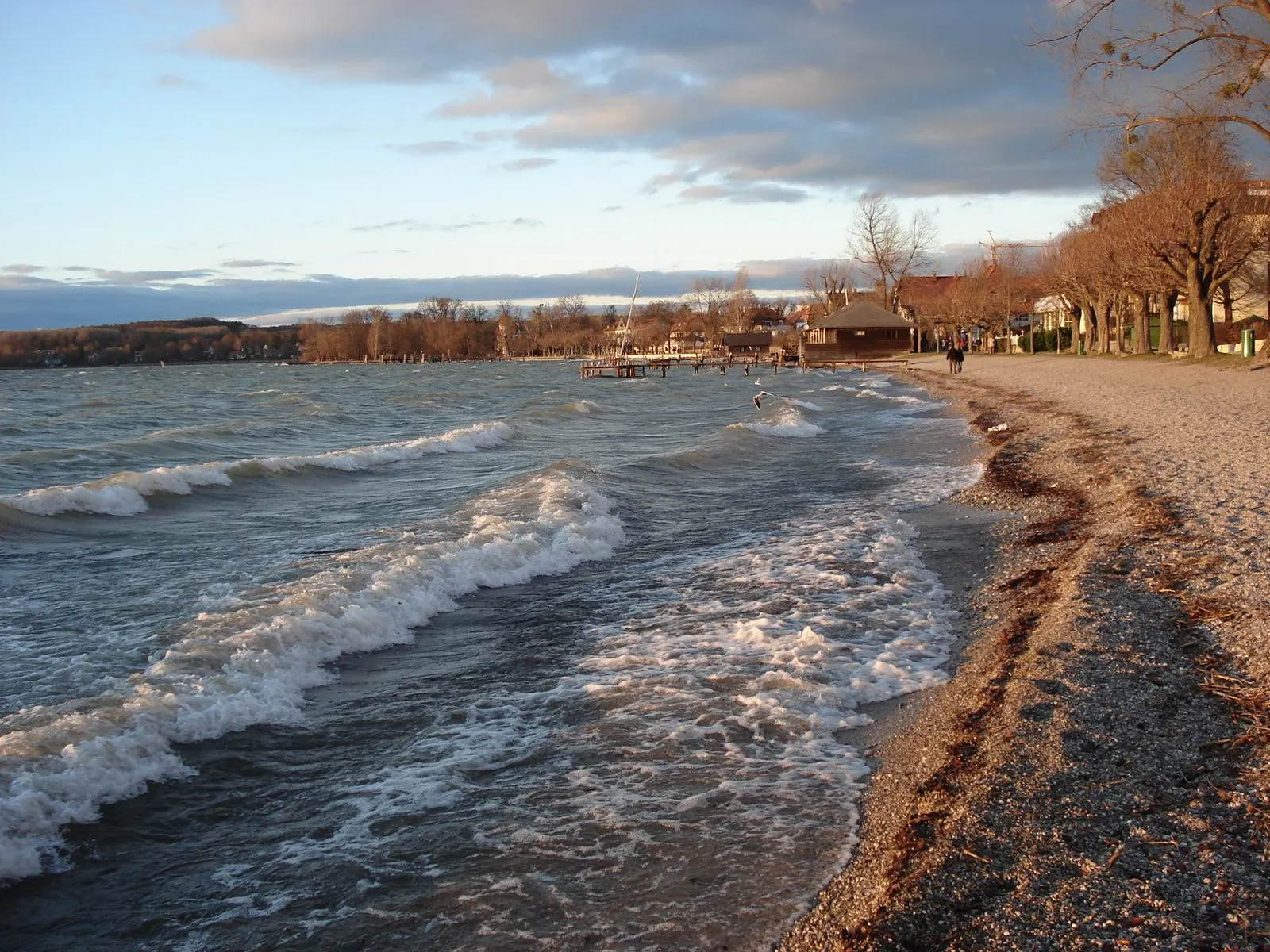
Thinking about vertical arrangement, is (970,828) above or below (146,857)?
above

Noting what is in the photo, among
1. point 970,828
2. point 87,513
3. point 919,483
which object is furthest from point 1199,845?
point 87,513

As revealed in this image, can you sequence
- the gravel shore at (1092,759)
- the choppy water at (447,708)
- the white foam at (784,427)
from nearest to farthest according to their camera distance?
the gravel shore at (1092,759)
the choppy water at (447,708)
the white foam at (784,427)

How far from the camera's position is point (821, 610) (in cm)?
870

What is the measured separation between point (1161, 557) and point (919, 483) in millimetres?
7681

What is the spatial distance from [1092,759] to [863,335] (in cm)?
8200

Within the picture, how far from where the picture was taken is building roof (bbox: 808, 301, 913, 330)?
268 ft

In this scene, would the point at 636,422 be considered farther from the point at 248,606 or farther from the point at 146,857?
the point at 146,857

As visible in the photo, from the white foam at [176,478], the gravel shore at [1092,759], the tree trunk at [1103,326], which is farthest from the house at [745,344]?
the gravel shore at [1092,759]

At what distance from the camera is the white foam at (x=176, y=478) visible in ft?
53.1

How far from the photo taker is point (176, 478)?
18.5m

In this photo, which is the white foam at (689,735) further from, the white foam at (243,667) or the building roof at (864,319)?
the building roof at (864,319)

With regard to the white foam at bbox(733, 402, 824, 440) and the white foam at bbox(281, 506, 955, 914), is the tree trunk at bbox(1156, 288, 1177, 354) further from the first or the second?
the white foam at bbox(281, 506, 955, 914)

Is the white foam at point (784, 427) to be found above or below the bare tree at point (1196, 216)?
below

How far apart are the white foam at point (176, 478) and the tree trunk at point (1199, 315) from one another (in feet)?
85.1
